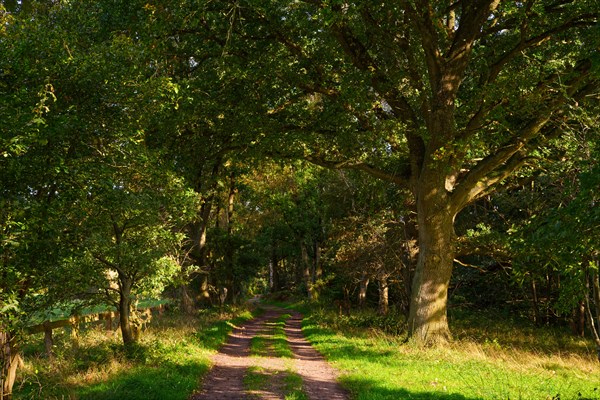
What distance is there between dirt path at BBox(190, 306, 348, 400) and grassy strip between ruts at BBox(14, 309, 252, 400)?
0.45 m

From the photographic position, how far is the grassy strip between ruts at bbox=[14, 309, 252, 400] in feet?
27.8

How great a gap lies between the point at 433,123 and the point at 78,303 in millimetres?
10683

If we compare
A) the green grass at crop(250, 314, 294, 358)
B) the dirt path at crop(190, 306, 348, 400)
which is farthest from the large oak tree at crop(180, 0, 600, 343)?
the green grass at crop(250, 314, 294, 358)

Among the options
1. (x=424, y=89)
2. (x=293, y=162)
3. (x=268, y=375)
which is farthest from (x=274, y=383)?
(x=293, y=162)

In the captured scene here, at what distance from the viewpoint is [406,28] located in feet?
44.4

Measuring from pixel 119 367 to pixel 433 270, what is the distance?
928cm

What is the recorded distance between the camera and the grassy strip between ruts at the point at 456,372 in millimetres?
8406

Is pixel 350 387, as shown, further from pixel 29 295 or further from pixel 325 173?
pixel 325 173

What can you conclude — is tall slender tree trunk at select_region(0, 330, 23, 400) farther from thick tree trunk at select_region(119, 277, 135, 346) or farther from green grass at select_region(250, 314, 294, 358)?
green grass at select_region(250, 314, 294, 358)

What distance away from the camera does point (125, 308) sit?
12.4m

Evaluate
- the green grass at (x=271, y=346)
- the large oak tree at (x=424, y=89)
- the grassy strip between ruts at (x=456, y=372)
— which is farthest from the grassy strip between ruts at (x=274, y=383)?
the large oak tree at (x=424, y=89)

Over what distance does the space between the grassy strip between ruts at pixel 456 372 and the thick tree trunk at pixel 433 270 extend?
754 mm

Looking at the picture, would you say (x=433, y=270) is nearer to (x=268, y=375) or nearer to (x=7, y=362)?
(x=268, y=375)

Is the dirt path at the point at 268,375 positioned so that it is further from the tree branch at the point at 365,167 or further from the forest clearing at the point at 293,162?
the tree branch at the point at 365,167
